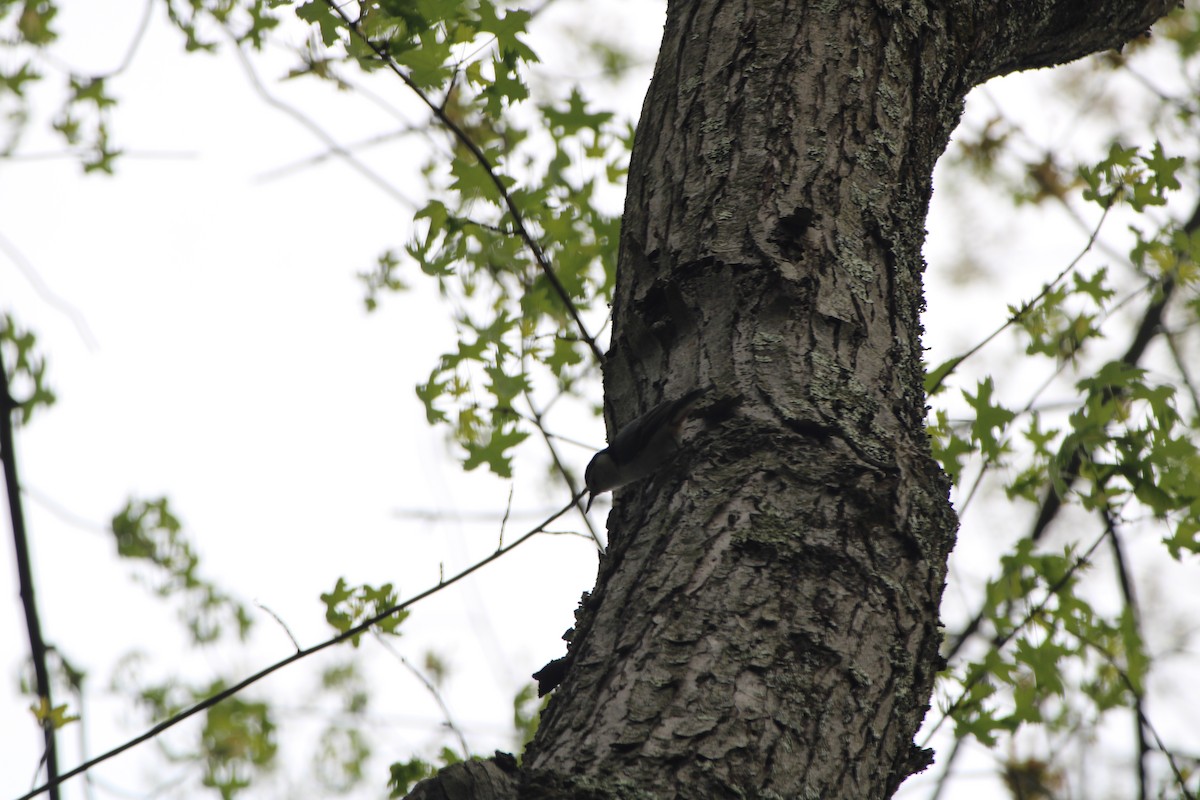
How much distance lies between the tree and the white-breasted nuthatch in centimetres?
3

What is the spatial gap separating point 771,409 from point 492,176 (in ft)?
3.20

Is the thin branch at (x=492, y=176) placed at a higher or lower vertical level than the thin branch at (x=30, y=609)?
higher

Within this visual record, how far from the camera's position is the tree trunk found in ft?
3.73

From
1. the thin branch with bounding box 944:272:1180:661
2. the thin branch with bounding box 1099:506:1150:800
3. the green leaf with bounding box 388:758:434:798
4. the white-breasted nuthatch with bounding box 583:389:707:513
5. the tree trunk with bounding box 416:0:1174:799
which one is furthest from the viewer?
the thin branch with bounding box 944:272:1180:661

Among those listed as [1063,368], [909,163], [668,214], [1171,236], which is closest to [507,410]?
[668,214]

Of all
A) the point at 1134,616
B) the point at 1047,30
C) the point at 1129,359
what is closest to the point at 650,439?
the point at 1047,30

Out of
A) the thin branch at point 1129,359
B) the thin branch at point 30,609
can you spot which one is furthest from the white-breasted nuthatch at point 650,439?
the thin branch at point 1129,359

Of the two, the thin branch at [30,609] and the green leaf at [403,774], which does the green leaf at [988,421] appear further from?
the thin branch at [30,609]

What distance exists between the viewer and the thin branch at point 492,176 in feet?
6.42

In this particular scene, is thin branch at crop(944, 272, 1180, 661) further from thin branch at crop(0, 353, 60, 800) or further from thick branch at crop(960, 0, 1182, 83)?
thin branch at crop(0, 353, 60, 800)

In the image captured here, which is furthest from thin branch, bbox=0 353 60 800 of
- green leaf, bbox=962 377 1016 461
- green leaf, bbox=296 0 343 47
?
green leaf, bbox=962 377 1016 461

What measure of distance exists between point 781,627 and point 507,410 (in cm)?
122

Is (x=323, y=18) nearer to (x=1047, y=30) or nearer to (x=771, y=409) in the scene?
(x=771, y=409)

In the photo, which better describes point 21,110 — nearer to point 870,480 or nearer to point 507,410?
point 507,410
